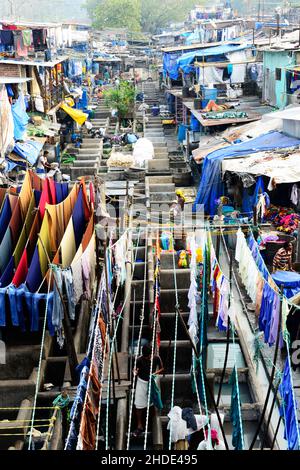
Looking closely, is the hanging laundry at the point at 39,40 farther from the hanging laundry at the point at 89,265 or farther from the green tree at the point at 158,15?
the green tree at the point at 158,15

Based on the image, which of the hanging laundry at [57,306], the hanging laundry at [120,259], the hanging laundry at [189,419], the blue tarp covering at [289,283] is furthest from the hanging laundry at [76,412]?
the blue tarp covering at [289,283]

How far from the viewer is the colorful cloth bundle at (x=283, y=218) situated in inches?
581

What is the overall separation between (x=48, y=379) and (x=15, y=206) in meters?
4.20

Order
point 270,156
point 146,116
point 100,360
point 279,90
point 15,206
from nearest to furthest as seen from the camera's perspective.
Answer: point 100,360 < point 15,206 < point 270,156 < point 279,90 < point 146,116

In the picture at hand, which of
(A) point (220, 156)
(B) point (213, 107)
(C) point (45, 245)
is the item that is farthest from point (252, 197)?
(B) point (213, 107)

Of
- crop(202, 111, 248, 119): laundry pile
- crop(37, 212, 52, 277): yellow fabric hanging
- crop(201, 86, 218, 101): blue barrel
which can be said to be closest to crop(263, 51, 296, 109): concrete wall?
crop(202, 111, 248, 119): laundry pile

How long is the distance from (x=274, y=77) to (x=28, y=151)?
1115 centimetres

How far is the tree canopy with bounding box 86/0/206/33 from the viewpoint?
7512 centimetres

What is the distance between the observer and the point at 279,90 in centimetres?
2372

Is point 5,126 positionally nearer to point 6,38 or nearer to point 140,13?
point 6,38

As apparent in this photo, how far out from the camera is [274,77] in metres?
24.6

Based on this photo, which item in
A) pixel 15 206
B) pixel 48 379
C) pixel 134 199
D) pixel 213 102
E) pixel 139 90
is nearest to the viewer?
pixel 48 379

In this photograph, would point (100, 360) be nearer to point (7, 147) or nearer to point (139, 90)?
point (7, 147)
